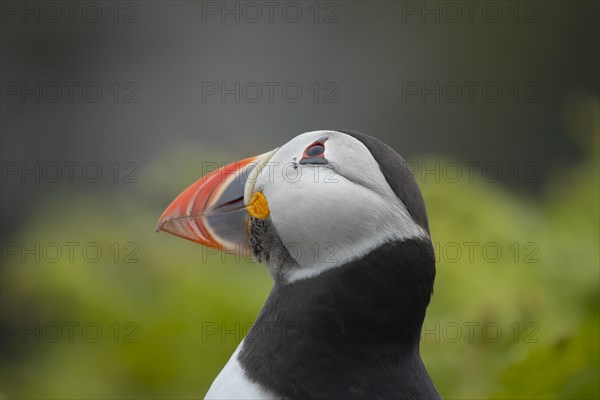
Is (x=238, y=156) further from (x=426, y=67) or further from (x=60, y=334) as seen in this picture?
(x=426, y=67)

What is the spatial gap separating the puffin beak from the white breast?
283 millimetres

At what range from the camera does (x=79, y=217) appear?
14.1 ft

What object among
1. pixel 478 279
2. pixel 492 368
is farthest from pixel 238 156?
pixel 492 368

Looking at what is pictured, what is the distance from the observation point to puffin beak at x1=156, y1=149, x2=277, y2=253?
202cm

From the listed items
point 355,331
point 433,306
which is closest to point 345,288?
point 355,331

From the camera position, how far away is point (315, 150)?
193 cm

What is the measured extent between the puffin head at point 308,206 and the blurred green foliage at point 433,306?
1.21m

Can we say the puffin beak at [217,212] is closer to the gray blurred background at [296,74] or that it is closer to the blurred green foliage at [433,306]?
the blurred green foliage at [433,306]

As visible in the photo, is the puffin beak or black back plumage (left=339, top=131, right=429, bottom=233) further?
the puffin beak

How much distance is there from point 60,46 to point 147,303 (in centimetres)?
454

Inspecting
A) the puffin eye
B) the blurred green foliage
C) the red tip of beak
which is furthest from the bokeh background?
the puffin eye

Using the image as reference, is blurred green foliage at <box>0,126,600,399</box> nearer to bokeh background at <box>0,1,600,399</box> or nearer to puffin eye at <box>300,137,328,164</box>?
bokeh background at <box>0,1,600,399</box>

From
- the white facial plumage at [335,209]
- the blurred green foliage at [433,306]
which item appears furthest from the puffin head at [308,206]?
the blurred green foliage at [433,306]

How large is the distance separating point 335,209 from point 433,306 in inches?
64.8
